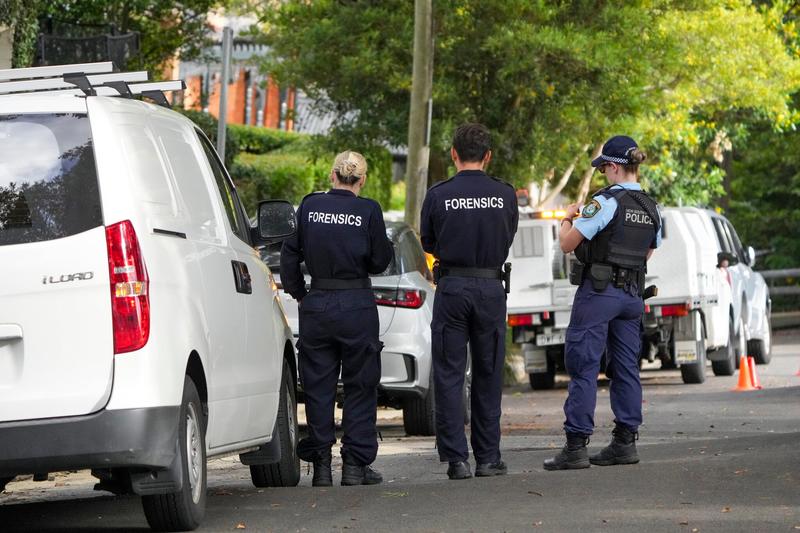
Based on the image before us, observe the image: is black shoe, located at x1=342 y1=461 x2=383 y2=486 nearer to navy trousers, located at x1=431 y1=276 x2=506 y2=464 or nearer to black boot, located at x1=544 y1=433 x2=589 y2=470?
navy trousers, located at x1=431 y1=276 x2=506 y2=464

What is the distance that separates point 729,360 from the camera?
2106 cm

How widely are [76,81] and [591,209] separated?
3.60 meters

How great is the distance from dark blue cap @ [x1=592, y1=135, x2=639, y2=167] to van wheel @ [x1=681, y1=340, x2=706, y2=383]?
955 centimetres

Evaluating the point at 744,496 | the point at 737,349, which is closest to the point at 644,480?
the point at 744,496

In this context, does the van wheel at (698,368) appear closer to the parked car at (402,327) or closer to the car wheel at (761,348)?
the car wheel at (761,348)

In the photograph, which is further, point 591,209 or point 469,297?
point 591,209

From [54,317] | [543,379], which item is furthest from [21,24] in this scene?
[54,317]

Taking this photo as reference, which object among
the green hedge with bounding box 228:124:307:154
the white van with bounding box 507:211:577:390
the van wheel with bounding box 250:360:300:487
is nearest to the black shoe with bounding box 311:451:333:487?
the van wheel with bounding box 250:360:300:487

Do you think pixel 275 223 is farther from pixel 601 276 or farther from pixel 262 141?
pixel 262 141

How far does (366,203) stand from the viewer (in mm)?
9641

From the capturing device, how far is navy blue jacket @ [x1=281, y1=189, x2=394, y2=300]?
31.3 feet

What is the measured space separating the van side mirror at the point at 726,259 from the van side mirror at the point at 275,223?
12.0 m

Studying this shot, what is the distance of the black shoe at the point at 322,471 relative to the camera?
972cm

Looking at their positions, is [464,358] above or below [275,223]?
below
